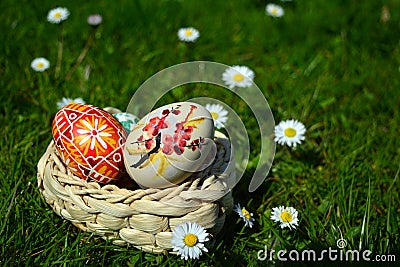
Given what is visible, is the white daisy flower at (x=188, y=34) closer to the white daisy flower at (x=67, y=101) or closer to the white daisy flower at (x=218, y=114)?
the white daisy flower at (x=218, y=114)

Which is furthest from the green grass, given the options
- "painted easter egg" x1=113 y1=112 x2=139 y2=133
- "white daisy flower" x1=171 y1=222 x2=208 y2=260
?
"painted easter egg" x1=113 y1=112 x2=139 y2=133

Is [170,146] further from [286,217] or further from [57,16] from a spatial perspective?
[57,16]

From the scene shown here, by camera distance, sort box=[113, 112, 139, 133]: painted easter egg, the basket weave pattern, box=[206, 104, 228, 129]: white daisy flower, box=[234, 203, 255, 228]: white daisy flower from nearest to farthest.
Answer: the basket weave pattern
box=[234, 203, 255, 228]: white daisy flower
box=[113, 112, 139, 133]: painted easter egg
box=[206, 104, 228, 129]: white daisy flower

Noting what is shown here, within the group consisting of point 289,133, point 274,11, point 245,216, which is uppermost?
point 274,11

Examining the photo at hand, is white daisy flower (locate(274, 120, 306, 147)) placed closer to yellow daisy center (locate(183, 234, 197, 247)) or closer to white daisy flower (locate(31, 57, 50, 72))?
yellow daisy center (locate(183, 234, 197, 247))

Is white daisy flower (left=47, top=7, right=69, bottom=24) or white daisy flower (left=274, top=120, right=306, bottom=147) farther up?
white daisy flower (left=47, top=7, right=69, bottom=24)

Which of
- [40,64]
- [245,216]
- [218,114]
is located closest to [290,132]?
[218,114]
